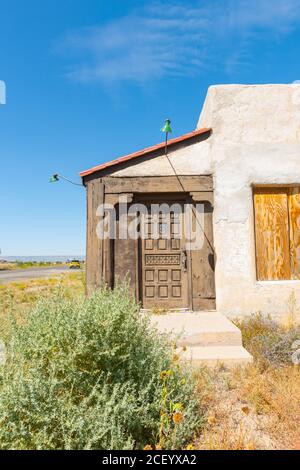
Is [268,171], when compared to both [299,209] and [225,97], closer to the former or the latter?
[299,209]

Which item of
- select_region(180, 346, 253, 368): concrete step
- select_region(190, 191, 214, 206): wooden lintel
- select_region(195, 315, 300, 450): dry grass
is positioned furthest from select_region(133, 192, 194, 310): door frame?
select_region(195, 315, 300, 450): dry grass

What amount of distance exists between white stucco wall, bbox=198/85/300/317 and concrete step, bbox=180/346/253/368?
59.4 inches

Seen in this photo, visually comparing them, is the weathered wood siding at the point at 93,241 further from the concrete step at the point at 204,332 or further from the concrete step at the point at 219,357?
the concrete step at the point at 219,357

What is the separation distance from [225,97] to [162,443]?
5.94m

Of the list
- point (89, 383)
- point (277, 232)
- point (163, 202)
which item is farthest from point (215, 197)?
point (89, 383)

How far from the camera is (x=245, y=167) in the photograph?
19.2ft

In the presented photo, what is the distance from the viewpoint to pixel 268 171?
5848 millimetres

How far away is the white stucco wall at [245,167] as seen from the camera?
5617 millimetres

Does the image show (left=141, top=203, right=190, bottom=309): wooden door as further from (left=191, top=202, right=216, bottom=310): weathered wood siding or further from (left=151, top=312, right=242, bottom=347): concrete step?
(left=151, top=312, right=242, bottom=347): concrete step

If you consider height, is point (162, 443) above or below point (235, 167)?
below

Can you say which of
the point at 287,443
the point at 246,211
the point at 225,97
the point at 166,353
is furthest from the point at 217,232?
the point at 287,443

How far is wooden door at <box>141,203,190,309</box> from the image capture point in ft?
19.6

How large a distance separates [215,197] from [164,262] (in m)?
1.68

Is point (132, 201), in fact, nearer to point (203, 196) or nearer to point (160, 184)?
point (160, 184)
